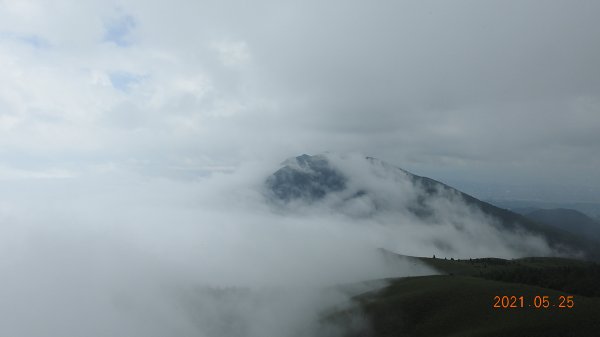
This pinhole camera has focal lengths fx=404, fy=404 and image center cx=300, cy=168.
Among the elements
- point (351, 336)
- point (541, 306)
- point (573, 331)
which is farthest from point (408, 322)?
point (573, 331)

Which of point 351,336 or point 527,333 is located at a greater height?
point 527,333

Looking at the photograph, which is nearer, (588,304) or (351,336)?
(588,304)

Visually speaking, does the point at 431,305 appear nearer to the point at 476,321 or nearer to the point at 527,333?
the point at 476,321

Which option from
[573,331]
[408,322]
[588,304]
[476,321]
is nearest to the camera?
[573,331]

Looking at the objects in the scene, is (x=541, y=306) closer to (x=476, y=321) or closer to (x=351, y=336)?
(x=476, y=321)

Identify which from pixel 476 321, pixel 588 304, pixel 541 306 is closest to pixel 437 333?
pixel 476 321


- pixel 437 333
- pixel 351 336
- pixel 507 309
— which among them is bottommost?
pixel 351 336

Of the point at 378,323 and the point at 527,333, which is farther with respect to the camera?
the point at 378,323

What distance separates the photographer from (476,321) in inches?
6363

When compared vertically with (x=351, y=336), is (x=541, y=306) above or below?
above

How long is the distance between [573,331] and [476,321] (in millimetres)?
35341

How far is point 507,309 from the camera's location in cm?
16488

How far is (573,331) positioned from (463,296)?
60243mm

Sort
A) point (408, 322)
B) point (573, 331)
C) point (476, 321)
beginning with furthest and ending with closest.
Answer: point (408, 322), point (476, 321), point (573, 331)
